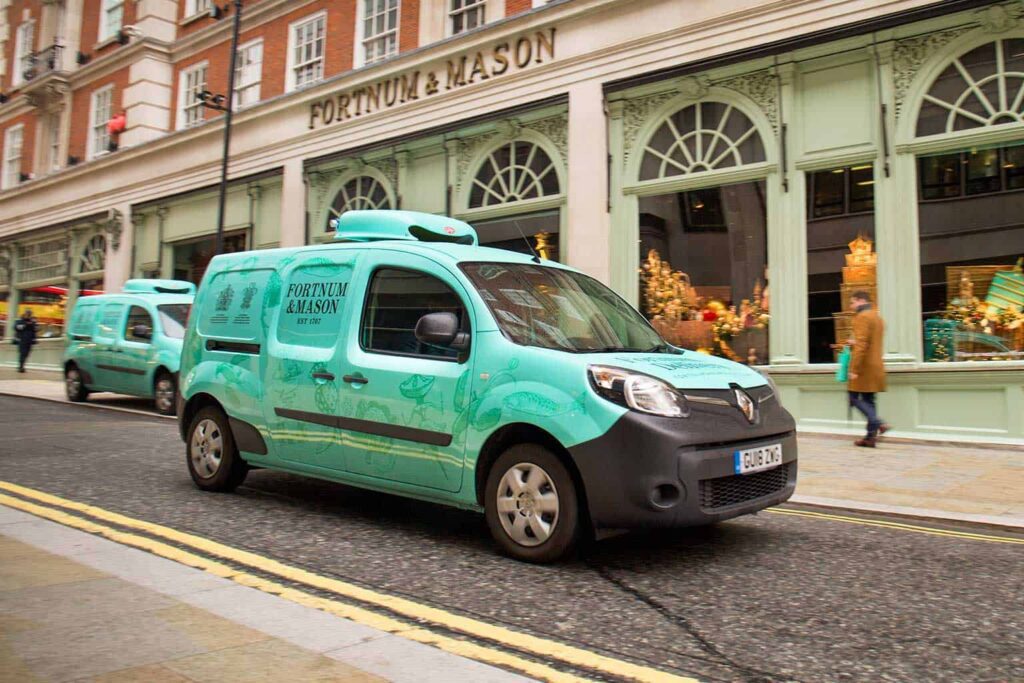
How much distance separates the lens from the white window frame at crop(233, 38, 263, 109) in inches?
814

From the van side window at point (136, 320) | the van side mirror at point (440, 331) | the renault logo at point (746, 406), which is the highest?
the van side window at point (136, 320)

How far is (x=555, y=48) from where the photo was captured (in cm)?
1406

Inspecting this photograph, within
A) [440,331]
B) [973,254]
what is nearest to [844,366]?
[973,254]

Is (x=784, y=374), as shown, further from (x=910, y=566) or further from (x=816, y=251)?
(x=910, y=566)

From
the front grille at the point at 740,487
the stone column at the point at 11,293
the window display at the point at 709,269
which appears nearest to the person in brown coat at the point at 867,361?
the window display at the point at 709,269

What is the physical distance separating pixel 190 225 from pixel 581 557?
2041 centimetres

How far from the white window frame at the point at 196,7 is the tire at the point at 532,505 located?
74.3ft

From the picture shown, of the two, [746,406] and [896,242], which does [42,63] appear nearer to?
[896,242]

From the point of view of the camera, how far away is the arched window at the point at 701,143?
12055 millimetres

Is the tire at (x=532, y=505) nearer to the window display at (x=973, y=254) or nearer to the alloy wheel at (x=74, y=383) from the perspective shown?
the window display at (x=973, y=254)

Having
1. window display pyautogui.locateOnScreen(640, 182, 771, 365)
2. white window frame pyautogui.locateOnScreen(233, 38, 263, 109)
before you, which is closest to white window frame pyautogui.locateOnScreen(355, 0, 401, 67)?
white window frame pyautogui.locateOnScreen(233, 38, 263, 109)

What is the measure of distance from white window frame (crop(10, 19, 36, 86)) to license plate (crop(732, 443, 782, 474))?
34.2 metres

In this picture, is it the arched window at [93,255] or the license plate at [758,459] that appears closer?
the license plate at [758,459]

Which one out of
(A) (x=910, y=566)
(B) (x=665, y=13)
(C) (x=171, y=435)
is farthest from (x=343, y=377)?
(B) (x=665, y=13)
